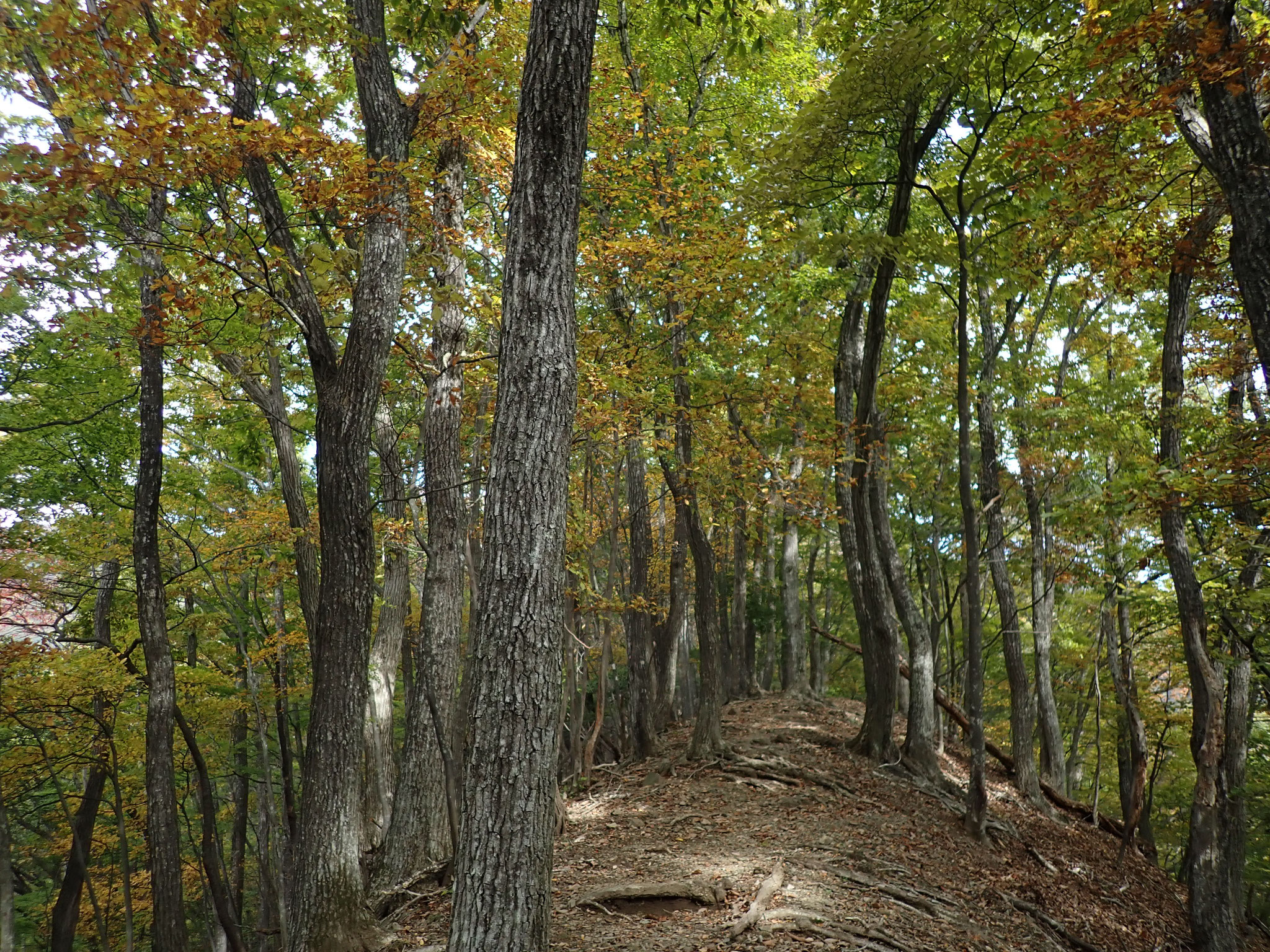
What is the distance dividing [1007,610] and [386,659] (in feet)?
31.9

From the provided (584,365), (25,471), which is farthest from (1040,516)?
(25,471)

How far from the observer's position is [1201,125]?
562 cm

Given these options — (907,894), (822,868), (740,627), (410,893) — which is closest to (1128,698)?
(907,894)

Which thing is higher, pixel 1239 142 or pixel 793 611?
pixel 1239 142

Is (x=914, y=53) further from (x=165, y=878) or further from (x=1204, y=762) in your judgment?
(x=165, y=878)

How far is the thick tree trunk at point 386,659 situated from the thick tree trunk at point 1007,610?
8959 millimetres

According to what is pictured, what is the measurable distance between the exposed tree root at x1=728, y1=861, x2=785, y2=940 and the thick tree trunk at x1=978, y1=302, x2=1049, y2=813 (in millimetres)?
6774

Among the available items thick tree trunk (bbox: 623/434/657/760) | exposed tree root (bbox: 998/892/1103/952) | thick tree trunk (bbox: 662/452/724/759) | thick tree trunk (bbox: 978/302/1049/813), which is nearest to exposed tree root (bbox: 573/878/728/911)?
exposed tree root (bbox: 998/892/1103/952)

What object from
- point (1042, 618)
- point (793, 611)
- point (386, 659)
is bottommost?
point (386, 659)

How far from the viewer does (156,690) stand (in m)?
8.08

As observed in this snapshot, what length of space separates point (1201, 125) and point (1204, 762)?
6.36m

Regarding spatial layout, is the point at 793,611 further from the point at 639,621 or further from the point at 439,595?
the point at 439,595

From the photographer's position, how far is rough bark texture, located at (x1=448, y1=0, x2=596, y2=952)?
353 cm

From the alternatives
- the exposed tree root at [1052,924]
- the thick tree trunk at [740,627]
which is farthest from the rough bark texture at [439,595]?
the thick tree trunk at [740,627]
